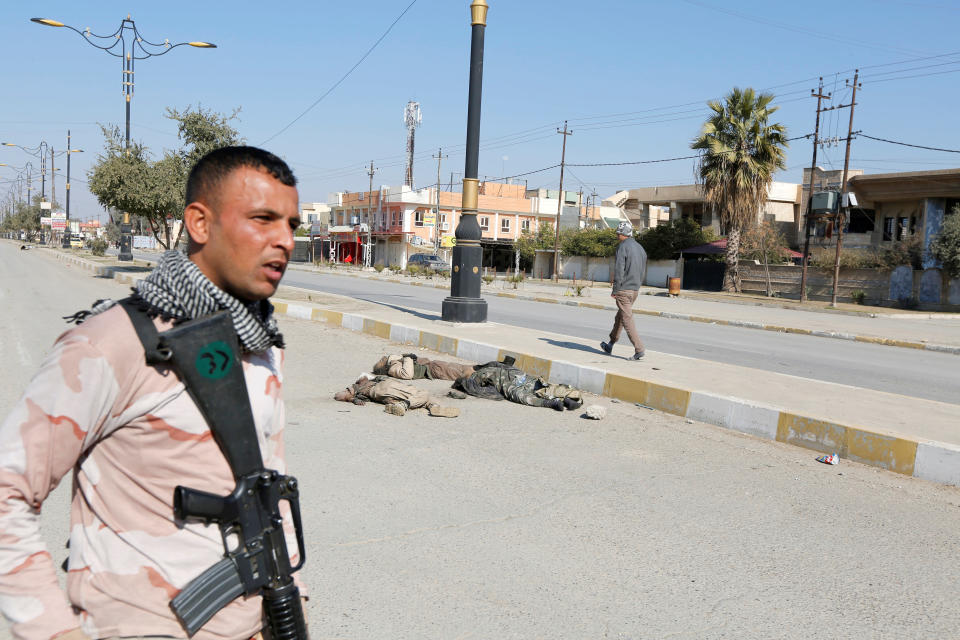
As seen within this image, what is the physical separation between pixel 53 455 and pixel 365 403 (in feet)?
19.2

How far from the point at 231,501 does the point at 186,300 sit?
40 cm

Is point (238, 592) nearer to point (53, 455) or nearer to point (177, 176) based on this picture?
point (53, 455)

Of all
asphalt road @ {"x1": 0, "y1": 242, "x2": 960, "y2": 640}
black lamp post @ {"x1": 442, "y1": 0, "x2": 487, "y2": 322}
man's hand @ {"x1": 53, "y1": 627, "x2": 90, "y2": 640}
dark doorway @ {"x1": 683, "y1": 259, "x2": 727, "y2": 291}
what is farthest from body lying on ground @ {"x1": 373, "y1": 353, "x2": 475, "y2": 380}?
dark doorway @ {"x1": 683, "y1": 259, "x2": 727, "y2": 291}

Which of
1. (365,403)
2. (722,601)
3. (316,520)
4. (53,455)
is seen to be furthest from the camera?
(365,403)

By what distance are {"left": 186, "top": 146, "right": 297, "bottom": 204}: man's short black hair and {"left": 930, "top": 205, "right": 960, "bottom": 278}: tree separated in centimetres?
3179

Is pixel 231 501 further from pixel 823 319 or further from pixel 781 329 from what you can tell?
pixel 823 319

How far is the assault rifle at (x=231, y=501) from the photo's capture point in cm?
142

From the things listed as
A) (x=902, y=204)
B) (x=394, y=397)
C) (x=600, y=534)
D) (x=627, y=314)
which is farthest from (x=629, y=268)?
(x=902, y=204)

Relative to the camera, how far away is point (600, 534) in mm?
4055

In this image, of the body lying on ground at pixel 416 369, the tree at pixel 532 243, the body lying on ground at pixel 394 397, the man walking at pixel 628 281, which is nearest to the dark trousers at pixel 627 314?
the man walking at pixel 628 281

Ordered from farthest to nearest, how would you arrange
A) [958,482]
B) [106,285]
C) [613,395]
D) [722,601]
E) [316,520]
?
[106,285] < [613,395] < [958,482] < [316,520] < [722,601]

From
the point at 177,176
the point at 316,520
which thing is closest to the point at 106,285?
the point at 177,176

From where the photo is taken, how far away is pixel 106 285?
23.6 metres

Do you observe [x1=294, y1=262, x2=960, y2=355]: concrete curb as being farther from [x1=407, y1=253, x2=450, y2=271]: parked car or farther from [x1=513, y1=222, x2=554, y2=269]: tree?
[x1=513, y1=222, x2=554, y2=269]: tree
